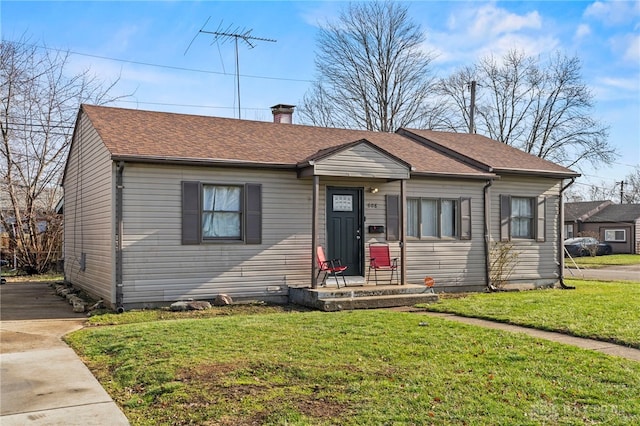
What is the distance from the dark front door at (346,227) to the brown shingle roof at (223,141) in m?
1.20

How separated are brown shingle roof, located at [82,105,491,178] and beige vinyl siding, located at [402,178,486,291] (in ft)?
1.39

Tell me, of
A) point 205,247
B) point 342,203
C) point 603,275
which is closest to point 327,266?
point 342,203

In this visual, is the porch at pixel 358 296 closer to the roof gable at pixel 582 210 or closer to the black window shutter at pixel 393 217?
the black window shutter at pixel 393 217

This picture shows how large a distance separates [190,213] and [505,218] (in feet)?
26.5

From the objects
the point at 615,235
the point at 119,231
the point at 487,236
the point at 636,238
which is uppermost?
the point at 119,231

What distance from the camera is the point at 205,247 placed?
11570 millimetres

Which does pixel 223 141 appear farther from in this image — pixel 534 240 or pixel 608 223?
pixel 608 223

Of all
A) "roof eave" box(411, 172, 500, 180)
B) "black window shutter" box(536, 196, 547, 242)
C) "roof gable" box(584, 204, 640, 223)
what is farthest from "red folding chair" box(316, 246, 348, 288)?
"roof gable" box(584, 204, 640, 223)

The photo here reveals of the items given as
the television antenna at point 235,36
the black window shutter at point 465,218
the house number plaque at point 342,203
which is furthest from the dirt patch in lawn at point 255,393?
the television antenna at point 235,36

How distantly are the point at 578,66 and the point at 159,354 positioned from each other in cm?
3616

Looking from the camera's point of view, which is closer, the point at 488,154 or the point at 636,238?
the point at 488,154

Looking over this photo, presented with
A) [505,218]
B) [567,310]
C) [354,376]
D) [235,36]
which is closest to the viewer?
[354,376]

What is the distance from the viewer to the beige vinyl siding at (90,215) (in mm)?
11422

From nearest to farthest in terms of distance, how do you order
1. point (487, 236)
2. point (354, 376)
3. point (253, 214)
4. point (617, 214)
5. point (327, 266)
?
point (354, 376) → point (253, 214) → point (327, 266) → point (487, 236) → point (617, 214)
